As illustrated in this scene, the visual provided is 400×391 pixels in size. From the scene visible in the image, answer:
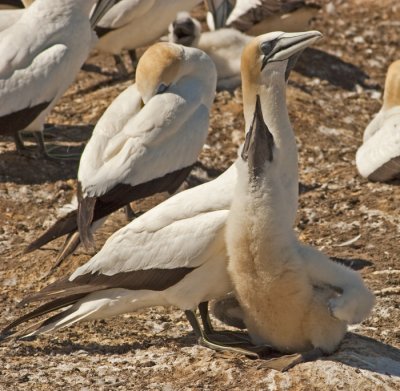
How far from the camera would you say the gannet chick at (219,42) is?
8992 mm

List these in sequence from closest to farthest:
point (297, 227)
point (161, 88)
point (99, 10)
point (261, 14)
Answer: point (161, 88) < point (297, 227) < point (99, 10) < point (261, 14)

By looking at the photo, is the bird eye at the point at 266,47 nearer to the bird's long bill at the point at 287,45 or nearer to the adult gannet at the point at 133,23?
the bird's long bill at the point at 287,45

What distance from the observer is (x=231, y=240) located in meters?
4.97

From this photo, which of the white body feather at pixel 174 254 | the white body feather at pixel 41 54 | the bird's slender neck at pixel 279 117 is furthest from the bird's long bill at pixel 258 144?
the white body feather at pixel 41 54

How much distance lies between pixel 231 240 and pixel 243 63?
87 cm

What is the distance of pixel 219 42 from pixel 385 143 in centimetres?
200

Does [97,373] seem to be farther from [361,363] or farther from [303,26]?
[303,26]

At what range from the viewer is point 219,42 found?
9.44m

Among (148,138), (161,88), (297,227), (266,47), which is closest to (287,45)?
(266,47)

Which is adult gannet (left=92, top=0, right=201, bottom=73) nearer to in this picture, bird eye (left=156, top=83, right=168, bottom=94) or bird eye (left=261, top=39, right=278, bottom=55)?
bird eye (left=156, top=83, right=168, bottom=94)

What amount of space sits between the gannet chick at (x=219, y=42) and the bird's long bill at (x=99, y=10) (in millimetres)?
563

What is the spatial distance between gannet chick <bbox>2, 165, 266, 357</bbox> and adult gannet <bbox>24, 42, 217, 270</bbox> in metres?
0.89

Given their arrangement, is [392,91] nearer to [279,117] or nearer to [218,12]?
[218,12]

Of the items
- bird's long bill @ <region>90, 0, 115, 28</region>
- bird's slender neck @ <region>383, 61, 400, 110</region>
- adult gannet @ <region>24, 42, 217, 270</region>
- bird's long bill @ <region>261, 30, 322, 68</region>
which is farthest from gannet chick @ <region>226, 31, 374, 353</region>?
bird's long bill @ <region>90, 0, 115, 28</region>
